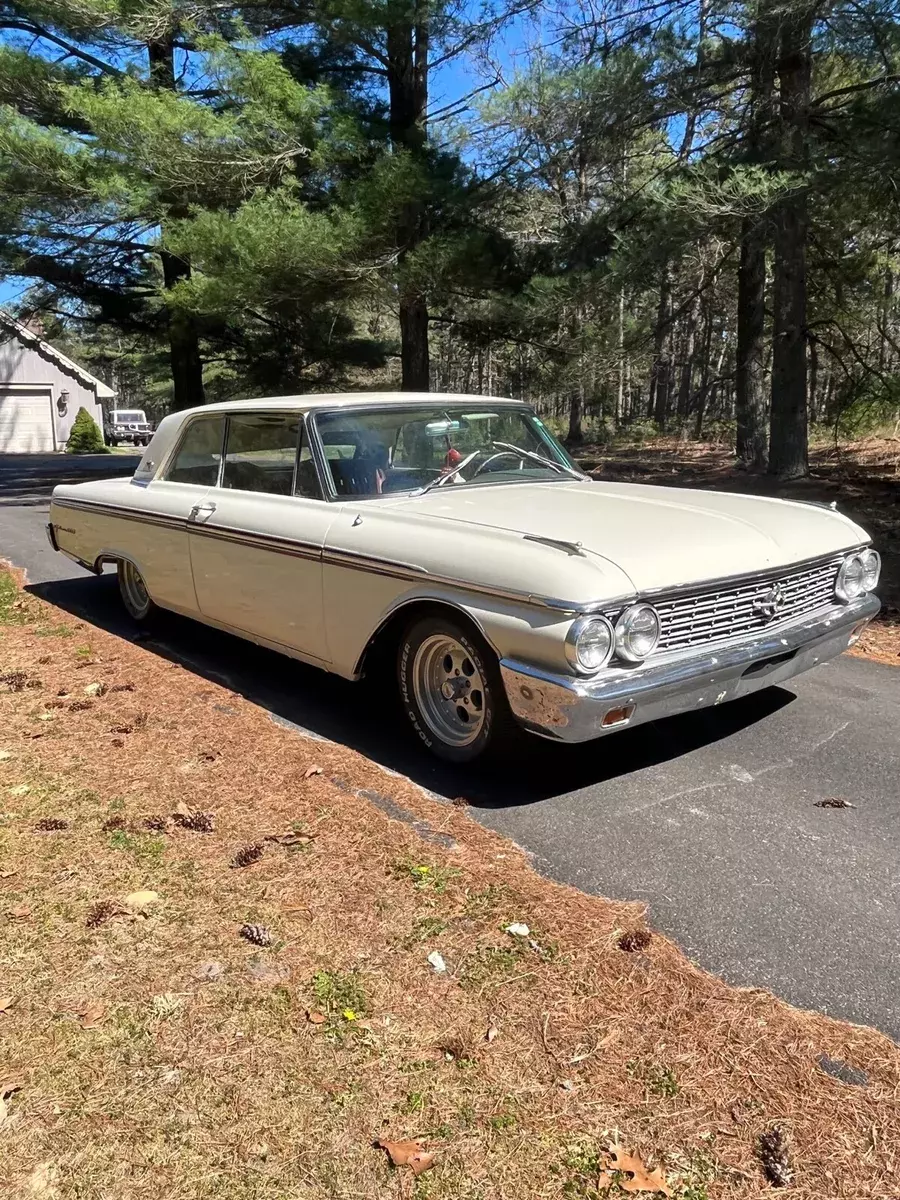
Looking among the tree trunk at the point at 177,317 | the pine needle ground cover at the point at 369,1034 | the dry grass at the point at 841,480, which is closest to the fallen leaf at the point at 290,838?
the pine needle ground cover at the point at 369,1034

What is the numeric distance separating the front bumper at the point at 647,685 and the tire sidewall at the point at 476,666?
18cm

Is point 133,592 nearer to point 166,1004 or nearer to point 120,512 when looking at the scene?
point 120,512

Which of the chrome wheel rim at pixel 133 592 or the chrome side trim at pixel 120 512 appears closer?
the chrome side trim at pixel 120 512

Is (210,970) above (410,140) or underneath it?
underneath

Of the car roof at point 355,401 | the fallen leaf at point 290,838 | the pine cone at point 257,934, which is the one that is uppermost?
the car roof at point 355,401

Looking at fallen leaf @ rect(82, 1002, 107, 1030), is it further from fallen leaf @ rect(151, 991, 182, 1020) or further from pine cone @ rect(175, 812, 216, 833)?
pine cone @ rect(175, 812, 216, 833)

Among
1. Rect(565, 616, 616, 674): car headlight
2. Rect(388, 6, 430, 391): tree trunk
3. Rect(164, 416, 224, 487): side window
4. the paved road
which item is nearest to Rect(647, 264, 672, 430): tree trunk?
Rect(388, 6, 430, 391): tree trunk

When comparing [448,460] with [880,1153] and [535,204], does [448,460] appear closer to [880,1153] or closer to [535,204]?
[880,1153]

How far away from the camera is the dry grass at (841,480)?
689 cm

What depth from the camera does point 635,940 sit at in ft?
8.89

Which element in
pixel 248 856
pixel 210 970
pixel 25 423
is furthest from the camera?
pixel 25 423

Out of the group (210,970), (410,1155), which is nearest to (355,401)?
(210,970)

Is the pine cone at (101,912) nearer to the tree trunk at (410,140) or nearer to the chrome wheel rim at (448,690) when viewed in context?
the chrome wheel rim at (448,690)

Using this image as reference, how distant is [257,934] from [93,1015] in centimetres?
50
